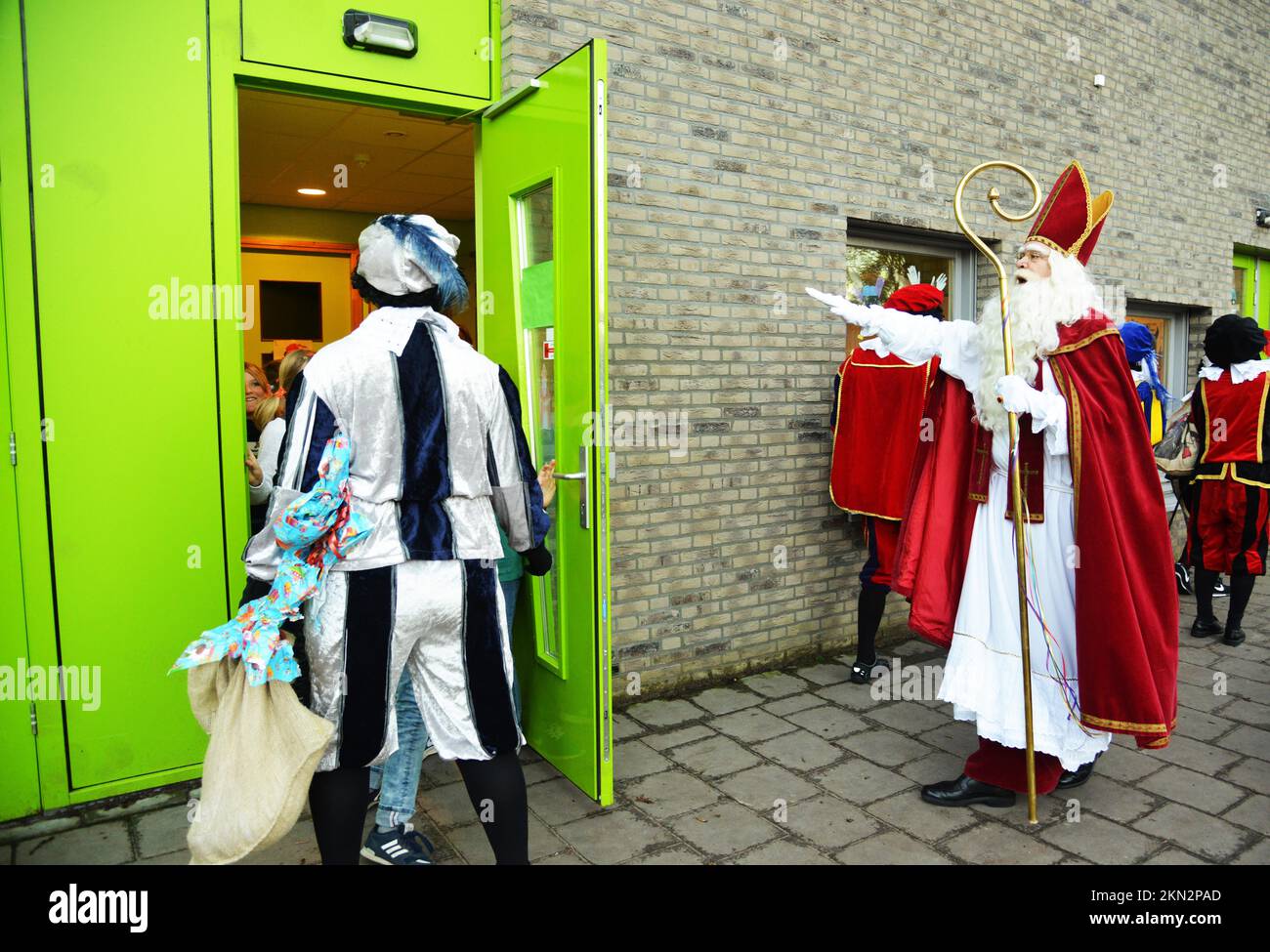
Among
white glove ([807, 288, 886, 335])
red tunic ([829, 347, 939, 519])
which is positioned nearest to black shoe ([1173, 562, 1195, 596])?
red tunic ([829, 347, 939, 519])

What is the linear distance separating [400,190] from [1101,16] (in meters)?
5.87

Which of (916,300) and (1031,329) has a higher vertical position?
(916,300)

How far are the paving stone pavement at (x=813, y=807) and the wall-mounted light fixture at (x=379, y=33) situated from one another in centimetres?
313

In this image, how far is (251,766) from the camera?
A: 7.61ft

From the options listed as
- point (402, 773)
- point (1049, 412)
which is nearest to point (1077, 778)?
point (1049, 412)

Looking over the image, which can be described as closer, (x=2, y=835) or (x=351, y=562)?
(x=351, y=562)

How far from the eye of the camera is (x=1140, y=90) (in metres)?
7.43

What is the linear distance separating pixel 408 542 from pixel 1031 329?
245cm

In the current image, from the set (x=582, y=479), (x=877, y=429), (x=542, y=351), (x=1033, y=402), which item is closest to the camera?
(x=1033, y=402)

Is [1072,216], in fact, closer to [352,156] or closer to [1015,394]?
[1015,394]

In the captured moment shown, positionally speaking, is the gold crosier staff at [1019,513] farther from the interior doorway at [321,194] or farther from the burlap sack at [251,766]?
the interior doorway at [321,194]

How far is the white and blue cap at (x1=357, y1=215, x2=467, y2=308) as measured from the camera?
252cm

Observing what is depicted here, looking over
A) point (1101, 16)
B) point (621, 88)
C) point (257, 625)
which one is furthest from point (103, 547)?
point (1101, 16)

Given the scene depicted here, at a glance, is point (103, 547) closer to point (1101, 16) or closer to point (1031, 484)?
point (1031, 484)
